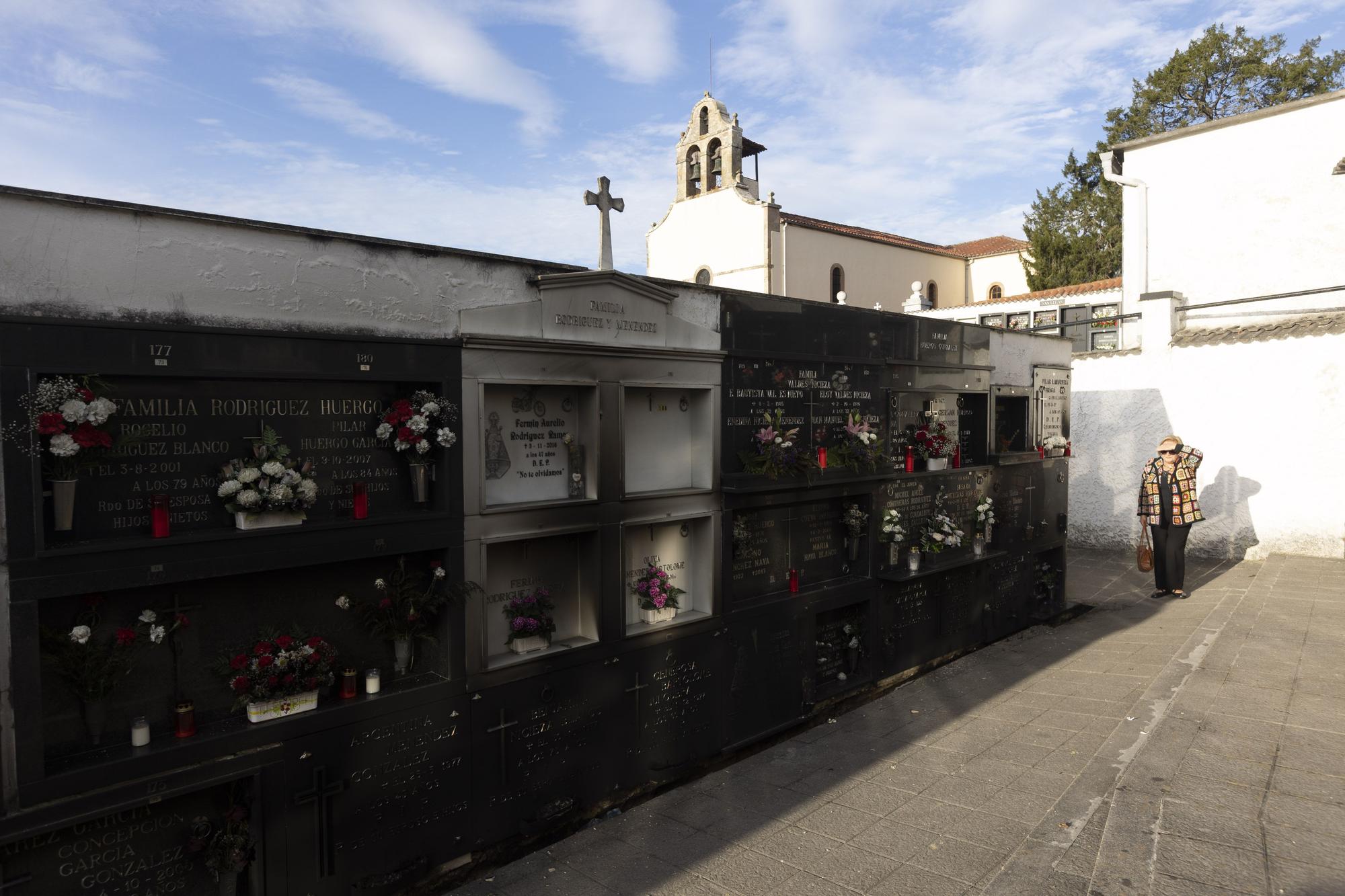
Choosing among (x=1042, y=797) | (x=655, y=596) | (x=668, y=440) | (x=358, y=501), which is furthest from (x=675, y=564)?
(x=1042, y=797)

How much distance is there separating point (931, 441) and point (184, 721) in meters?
7.15

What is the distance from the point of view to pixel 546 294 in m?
5.39

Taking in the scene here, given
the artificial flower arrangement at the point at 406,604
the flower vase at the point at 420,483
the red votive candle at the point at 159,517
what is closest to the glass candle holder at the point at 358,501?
the flower vase at the point at 420,483

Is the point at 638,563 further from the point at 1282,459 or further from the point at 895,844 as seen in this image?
the point at 1282,459

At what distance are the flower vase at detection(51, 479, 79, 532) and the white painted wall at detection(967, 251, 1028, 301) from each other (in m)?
32.2

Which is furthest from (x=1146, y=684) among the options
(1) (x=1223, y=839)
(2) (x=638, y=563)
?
(2) (x=638, y=563)

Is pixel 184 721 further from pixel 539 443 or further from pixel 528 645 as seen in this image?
pixel 539 443

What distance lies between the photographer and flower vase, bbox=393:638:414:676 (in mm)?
4891

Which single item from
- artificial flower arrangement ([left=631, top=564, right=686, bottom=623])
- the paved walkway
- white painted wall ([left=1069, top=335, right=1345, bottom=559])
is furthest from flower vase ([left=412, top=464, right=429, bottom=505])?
white painted wall ([left=1069, top=335, right=1345, bottom=559])

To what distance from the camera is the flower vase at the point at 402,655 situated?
4891 millimetres

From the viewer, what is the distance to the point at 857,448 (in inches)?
299

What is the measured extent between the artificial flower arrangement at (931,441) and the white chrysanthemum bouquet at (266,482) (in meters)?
6.29

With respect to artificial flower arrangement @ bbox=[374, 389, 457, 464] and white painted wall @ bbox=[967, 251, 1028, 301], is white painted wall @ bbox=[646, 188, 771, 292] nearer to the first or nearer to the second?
white painted wall @ bbox=[967, 251, 1028, 301]

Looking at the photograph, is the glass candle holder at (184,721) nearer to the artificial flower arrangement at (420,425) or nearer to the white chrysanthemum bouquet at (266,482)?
the white chrysanthemum bouquet at (266,482)
